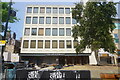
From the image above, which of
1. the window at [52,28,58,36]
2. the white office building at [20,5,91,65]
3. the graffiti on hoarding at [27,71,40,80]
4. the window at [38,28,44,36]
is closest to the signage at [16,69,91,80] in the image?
the graffiti on hoarding at [27,71,40,80]

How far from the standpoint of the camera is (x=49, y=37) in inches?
379

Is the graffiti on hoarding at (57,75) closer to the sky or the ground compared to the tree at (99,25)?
closer to the ground

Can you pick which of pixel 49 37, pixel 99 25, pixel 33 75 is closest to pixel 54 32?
pixel 49 37

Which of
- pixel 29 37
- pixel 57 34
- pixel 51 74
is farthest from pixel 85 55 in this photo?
pixel 51 74

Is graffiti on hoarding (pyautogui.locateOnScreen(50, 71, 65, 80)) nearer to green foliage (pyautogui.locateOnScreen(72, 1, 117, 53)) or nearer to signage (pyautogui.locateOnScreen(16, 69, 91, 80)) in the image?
signage (pyautogui.locateOnScreen(16, 69, 91, 80))

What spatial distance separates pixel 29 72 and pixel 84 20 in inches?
131

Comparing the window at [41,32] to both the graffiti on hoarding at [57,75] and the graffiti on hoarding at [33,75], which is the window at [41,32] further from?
the graffiti on hoarding at [57,75]

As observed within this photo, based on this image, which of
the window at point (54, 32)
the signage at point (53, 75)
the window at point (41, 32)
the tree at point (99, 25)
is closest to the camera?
the signage at point (53, 75)

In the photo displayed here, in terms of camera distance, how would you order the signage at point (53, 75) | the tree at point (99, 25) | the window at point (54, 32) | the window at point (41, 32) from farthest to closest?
the window at point (41, 32) < the window at point (54, 32) < the tree at point (99, 25) < the signage at point (53, 75)

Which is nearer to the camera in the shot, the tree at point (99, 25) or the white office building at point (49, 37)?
the tree at point (99, 25)

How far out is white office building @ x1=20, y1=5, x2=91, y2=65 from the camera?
9.38 m

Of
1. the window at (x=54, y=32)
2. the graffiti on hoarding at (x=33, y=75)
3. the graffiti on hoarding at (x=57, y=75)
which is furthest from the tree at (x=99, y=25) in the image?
the window at (x=54, y=32)

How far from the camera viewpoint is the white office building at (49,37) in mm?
9383

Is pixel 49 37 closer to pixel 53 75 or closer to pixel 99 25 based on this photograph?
pixel 99 25
